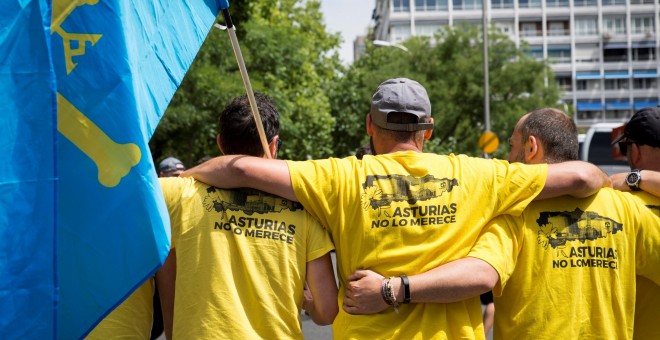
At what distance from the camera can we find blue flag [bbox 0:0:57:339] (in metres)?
2.96

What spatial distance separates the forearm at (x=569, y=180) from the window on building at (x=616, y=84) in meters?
97.1

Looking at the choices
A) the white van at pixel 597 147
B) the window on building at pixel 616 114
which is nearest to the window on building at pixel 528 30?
the window on building at pixel 616 114

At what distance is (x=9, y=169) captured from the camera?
2980 millimetres

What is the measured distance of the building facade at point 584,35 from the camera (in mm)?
92250

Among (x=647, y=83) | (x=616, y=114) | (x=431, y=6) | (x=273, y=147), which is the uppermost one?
(x=431, y=6)

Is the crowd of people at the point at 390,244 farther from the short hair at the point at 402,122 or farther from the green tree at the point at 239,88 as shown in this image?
the green tree at the point at 239,88

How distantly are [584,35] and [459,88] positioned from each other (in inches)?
2091

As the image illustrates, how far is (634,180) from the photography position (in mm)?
4086

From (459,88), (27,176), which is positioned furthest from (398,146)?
(459,88)

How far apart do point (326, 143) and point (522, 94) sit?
45.2 feet

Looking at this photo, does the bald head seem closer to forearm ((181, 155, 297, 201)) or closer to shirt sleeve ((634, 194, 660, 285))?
shirt sleeve ((634, 194, 660, 285))

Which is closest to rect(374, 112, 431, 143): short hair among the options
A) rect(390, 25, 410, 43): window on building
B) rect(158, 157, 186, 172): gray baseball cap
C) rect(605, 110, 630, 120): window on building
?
rect(158, 157, 186, 172): gray baseball cap

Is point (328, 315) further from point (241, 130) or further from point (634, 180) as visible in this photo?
point (634, 180)

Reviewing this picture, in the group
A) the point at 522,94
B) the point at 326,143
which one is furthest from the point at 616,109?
the point at 326,143
